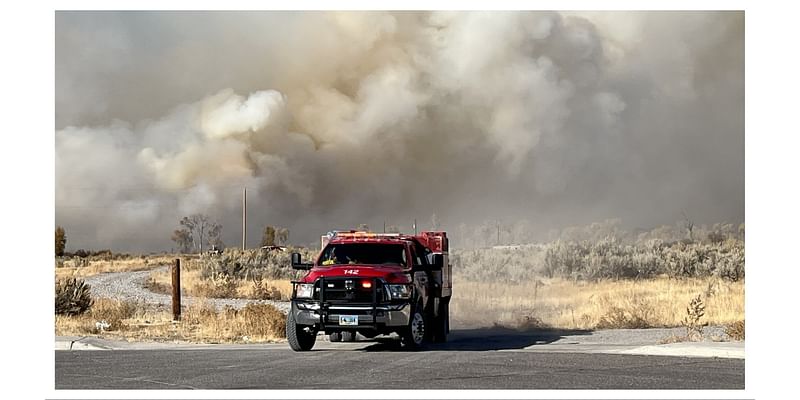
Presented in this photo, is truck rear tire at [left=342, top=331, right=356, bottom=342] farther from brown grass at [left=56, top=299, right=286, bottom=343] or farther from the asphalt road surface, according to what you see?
the asphalt road surface

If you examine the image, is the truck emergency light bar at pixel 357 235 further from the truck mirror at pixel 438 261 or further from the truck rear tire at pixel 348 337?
the truck rear tire at pixel 348 337

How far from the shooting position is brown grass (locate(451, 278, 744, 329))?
26.8 meters

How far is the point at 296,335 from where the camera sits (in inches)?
749

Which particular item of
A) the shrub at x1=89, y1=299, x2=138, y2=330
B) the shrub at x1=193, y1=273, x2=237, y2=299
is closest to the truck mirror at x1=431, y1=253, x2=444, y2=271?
the shrub at x1=89, y1=299, x2=138, y2=330

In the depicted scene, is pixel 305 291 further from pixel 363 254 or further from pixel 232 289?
pixel 232 289

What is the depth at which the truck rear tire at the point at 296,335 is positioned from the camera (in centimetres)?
1902

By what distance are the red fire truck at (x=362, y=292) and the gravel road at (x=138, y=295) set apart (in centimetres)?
729

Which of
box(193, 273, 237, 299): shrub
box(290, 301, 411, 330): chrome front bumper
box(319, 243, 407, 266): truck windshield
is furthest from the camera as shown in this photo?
box(193, 273, 237, 299): shrub

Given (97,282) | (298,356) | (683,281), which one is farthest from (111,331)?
(97,282)

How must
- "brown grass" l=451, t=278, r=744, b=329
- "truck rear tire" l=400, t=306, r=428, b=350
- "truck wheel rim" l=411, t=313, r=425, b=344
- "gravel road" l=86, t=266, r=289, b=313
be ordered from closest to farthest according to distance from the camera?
"truck rear tire" l=400, t=306, r=428, b=350
"truck wheel rim" l=411, t=313, r=425, b=344
"brown grass" l=451, t=278, r=744, b=329
"gravel road" l=86, t=266, r=289, b=313

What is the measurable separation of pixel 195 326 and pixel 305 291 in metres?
7.18

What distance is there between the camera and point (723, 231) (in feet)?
217

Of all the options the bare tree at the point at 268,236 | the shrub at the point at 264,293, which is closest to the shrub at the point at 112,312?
the shrub at the point at 264,293

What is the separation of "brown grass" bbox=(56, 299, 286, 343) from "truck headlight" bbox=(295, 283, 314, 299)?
377 cm
